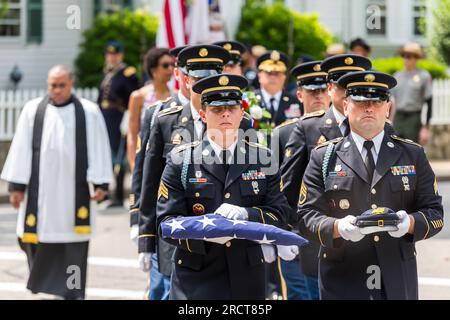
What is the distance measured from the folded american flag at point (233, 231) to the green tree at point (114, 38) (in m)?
16.4

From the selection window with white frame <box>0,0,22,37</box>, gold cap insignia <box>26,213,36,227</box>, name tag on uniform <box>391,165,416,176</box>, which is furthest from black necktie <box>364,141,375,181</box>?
window with white frame <box>0,0,22,37</box>

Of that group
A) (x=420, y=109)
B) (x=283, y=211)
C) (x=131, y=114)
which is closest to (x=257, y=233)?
(x=283, y=211)

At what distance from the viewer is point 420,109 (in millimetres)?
16406

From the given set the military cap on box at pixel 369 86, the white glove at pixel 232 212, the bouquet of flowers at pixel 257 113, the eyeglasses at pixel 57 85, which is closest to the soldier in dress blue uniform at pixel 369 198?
the military cap on box at pixel 369 86

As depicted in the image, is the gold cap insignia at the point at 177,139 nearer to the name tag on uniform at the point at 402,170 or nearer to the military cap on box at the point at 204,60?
the military cap on box at the point at 204,60

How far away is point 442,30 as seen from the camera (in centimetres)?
2061

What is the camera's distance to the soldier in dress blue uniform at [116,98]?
603 inches

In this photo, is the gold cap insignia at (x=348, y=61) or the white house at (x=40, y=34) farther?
the white house at (x=40, y=34)

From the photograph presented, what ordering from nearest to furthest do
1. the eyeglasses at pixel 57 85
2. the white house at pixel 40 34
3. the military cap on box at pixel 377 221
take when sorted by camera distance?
the military cap on box at pixel 377 221 < the eyeglasses at pixel 57 85 < the white house at pixel 40 34

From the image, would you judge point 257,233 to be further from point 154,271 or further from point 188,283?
point 154,271

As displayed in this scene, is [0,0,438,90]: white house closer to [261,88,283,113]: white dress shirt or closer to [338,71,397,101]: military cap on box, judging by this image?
[261,88,283,113]: white dress shirt

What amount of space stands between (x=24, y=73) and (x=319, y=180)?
1824 cm

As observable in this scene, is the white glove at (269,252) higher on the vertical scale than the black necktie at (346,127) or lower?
lower

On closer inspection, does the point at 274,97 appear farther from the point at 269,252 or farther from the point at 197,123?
the point at 269,252
